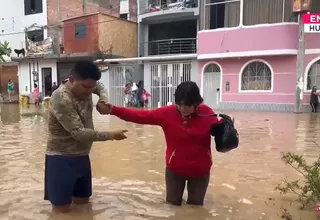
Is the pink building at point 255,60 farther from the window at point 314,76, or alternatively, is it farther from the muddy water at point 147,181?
the muddy water at point 147,181

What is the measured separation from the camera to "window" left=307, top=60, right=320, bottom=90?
54.9 feet

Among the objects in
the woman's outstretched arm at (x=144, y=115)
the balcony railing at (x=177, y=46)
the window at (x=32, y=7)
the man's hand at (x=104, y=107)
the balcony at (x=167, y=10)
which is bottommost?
the woman's outstretched arm at (x=144, y=115)

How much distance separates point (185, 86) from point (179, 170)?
2.64 ft

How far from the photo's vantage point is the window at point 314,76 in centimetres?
1672

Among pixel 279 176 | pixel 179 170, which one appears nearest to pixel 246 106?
pixel 279 176

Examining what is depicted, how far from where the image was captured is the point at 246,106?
18.1 metres

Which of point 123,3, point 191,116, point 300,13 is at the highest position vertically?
point 123,3

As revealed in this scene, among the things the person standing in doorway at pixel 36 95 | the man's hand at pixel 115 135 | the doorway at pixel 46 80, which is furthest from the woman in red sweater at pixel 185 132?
the doorway at pixel 46 80

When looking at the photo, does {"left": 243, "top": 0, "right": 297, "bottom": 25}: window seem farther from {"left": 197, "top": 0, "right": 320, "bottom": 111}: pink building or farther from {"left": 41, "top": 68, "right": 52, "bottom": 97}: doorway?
{"left": 41, "top": 68, "right": 52, "bottom": 97}: doorway

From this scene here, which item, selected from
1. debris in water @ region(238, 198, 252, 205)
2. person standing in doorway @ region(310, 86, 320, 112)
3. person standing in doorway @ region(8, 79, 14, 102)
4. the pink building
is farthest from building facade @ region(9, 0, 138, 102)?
debris in water @ region(238, 198, 252, 205)

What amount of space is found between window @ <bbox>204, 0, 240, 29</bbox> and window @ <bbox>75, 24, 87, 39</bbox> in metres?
8.38

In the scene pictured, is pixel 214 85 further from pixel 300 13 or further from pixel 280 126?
pixel 280 126

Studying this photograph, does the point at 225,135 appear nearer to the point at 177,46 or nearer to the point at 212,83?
the point at 212,83

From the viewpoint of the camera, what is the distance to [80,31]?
2405cm
